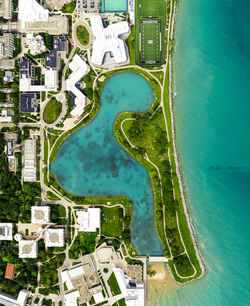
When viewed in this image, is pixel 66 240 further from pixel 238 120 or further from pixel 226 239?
pixel 238 120

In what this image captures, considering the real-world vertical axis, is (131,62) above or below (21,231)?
above

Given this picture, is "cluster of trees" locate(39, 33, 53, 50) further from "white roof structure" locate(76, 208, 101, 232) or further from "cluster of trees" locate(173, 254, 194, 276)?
"cluster of trees" locate(173, 254, 194, 276)

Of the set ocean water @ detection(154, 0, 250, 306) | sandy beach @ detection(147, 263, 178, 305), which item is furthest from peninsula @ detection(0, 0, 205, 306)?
ocean water @ detection(154, 0, 250, 306)

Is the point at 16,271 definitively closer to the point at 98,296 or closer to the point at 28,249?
the point at 28,249

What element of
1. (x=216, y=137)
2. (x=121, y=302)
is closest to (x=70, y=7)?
(x=216, y=137)

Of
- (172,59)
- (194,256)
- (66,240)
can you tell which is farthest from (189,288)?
(172,59)
